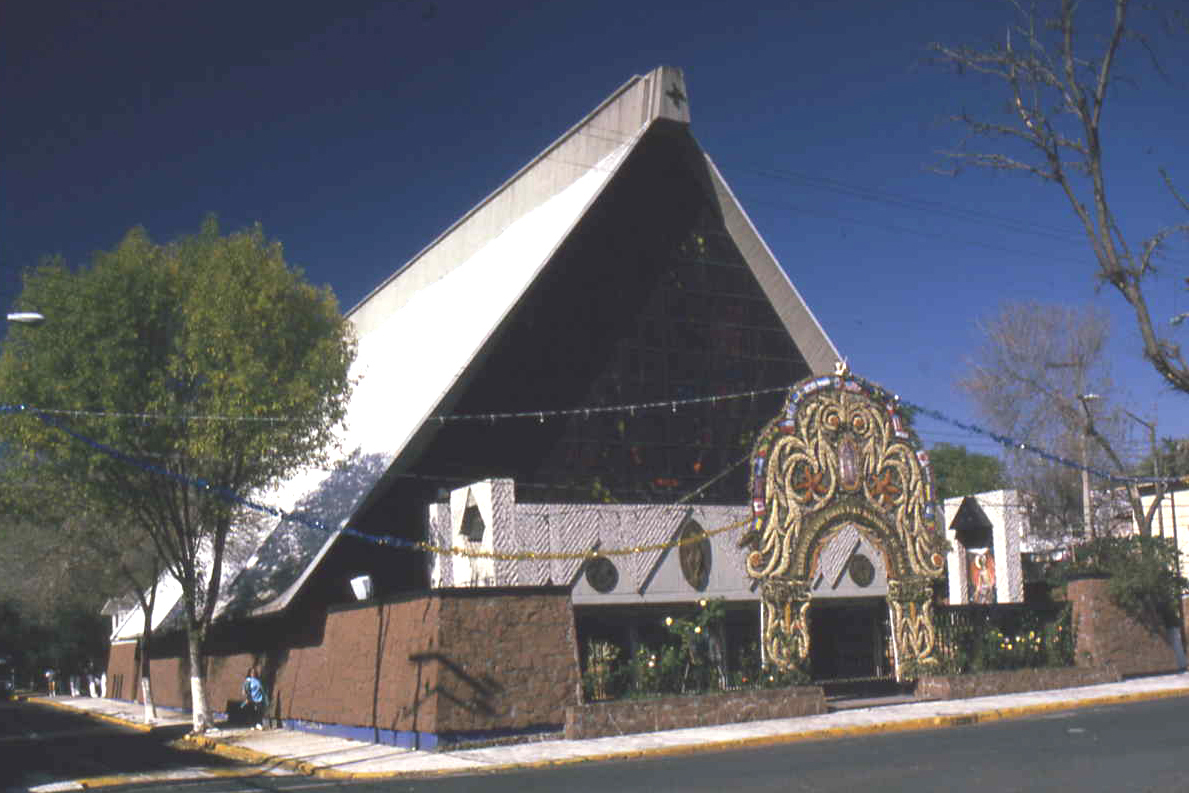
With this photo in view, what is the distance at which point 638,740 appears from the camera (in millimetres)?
20078

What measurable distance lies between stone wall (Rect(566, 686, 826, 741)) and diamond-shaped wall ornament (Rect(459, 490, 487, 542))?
5.64 m

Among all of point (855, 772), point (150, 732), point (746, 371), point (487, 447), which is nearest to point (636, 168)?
point (746, 371)

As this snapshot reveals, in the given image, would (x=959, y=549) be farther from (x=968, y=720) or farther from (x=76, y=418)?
(x=76, y=418)

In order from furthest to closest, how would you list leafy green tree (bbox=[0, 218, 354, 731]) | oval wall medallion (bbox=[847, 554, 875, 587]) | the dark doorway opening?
the dark doorway opening
oval wall medallion (bbox=[847, 554, 875, 587])
leafy green tree (bbox=[0, 218, 354, 731])

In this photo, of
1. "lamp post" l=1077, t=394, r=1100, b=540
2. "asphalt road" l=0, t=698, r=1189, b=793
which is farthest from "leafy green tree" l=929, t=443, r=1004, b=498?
"asphalt road" l=0, t=698, r=1189, b=793

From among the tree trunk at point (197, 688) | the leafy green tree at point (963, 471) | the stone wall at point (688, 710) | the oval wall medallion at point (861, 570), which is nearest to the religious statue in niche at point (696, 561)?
the oval wall medallion at point (861, 570)

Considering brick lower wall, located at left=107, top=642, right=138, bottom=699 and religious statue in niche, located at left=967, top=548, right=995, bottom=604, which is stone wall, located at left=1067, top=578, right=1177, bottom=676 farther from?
brick lower wall, located at left=107, top=642, right=138, bottom=699

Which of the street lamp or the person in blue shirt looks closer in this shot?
the street lamp

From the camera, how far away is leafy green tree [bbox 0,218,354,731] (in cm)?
2420

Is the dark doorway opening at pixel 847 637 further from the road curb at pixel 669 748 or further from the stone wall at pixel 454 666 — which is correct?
the stone wall at pixel 454 666

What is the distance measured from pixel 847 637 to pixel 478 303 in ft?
47.7

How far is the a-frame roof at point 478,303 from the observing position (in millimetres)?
29484

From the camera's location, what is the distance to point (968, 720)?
21.9m

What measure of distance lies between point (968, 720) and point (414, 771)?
34.5 feet
